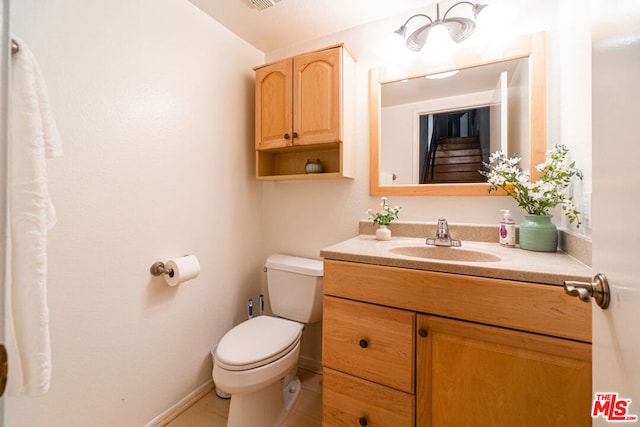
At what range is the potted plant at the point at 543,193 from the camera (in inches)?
41.0

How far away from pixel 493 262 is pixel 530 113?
2.57 ft

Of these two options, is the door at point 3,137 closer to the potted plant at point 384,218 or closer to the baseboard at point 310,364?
the potted plant at point 384,218

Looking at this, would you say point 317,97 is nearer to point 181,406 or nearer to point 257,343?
point 257,343

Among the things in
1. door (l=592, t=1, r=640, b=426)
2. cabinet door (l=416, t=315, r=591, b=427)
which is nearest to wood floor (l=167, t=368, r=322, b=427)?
cabinet door (l=416, t=315, r=591, b=427)

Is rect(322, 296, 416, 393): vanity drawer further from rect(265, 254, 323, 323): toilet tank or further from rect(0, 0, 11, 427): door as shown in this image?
rect(0, 0, 11, 427): door

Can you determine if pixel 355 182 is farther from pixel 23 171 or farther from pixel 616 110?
pixel 23 171

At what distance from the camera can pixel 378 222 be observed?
4.86ft

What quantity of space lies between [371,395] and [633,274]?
92 centimetres

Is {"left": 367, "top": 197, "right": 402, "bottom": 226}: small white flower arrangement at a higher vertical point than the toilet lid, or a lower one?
higher

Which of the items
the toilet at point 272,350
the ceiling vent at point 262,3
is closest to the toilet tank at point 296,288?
the toilet at point 272,350

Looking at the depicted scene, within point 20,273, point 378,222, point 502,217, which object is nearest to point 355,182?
point 378,222

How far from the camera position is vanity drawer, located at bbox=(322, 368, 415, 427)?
3.20 ft

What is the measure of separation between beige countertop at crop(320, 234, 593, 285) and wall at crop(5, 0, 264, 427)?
2.87ft

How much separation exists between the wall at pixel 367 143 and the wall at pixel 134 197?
0.39m
